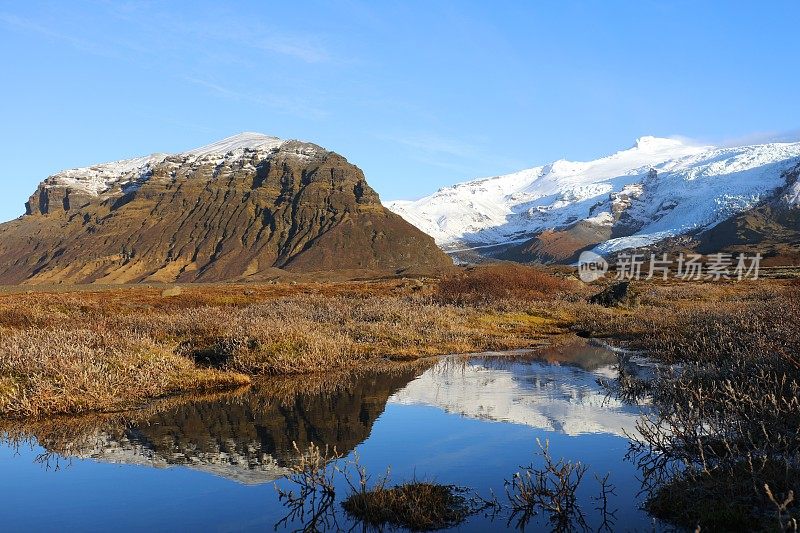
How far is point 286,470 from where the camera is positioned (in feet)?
40.5

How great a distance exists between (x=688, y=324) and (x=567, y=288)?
1056 inches

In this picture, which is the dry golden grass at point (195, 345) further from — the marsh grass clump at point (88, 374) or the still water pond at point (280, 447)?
the still water pond at point (280, 447)

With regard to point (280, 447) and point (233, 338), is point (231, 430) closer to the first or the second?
point (280, 447)

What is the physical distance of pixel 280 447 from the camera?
1391cm

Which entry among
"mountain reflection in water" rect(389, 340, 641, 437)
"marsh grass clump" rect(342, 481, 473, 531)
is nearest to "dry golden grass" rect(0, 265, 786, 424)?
"mountain reflection in water" rect(389, 340, 641, 437)

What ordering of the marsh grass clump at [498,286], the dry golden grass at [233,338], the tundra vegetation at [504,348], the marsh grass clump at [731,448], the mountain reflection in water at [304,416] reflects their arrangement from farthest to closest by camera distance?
the marsh grass clump at [498,286] → the dry golden grass at [233,338] → the mountain reflection in water at [304,416] → the tundra vegetation at [504,348] → the marsh grass clump at [731,448]

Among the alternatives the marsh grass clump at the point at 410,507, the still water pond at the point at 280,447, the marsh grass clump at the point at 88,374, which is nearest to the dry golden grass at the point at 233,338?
the marsh grass clump at the point at 88,374

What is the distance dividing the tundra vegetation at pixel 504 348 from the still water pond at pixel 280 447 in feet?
2.60

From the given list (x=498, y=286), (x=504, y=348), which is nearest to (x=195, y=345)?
(x=504, y=348)

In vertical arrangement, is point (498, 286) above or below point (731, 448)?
above

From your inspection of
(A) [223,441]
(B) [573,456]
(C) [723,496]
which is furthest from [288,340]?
(C) [723,496]

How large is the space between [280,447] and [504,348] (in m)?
17.1

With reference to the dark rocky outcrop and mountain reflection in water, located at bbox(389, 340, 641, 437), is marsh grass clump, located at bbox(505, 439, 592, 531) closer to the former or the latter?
mountain reflection in water, located at bbox(389, 340, 641, 437)

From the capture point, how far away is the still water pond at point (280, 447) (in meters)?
10.6
